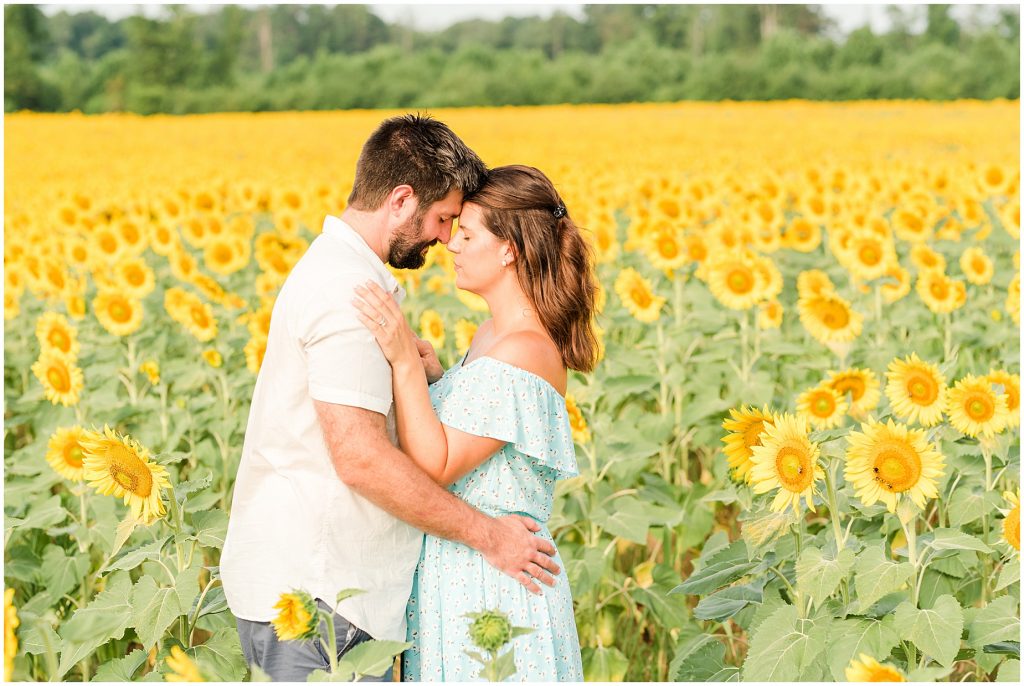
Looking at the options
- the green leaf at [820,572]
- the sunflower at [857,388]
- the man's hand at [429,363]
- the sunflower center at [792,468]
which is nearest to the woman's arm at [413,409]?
the man's hand at [429,363]

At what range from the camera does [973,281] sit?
5746 mm

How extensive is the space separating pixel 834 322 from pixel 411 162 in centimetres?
294

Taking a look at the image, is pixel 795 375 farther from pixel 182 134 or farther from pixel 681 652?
pixel 182 134

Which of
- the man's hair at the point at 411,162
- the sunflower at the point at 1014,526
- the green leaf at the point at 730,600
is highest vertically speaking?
the man's hair at the point at 411,162

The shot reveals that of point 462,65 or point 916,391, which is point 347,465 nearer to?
point 916,391

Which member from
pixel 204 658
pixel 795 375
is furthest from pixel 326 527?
pixel 795 375

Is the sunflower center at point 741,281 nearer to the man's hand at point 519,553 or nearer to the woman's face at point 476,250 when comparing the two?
the woman's face at point 476,250

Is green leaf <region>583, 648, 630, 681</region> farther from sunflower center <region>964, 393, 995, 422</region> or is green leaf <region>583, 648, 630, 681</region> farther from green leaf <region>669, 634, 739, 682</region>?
sunflower center <region>964, 393, 995, 422</region>

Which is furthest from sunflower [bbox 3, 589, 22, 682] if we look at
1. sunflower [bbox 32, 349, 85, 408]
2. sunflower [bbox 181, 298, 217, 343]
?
sunflower [bbox 181, 298, 217, 343]

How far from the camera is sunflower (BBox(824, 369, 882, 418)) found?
3.35 m

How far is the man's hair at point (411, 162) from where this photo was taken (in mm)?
2549

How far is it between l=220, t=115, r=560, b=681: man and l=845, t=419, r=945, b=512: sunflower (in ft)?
2.31

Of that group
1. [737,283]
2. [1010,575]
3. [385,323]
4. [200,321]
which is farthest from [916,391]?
[200,321]

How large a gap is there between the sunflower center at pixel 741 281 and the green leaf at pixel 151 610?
3.57 metres
